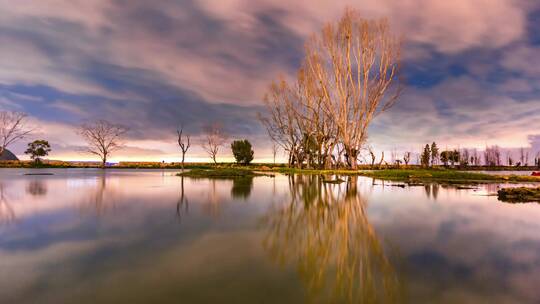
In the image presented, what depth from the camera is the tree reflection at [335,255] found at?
3342 mm

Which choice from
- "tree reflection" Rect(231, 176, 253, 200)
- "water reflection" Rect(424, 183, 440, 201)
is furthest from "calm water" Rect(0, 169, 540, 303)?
"tree reflection" Rect(231, 176, 253, 200)

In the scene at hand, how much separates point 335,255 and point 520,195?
13.6 meters

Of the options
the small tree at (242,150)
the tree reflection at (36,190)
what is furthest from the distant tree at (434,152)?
the tree reflection at (36,190)

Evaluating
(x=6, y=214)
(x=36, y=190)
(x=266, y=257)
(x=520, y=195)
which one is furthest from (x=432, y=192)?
(x=36, y=190)

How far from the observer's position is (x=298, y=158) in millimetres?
52906

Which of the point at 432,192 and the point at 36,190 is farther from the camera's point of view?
the point at 36,190

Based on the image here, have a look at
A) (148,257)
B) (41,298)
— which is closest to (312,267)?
(148,257)

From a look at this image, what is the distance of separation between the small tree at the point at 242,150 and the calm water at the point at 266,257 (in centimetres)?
7730

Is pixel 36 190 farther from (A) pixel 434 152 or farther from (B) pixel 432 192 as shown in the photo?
(A) pixel 434 152

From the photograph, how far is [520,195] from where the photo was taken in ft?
43.2

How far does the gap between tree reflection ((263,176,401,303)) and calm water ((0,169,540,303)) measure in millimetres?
19

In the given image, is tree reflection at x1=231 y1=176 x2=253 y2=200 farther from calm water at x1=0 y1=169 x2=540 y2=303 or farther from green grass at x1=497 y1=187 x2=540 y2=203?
green grass at x1=497 y1=187 x2=540 y2=203

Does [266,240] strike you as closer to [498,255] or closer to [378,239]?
[378,239]

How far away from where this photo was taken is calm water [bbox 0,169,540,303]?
3281mm
